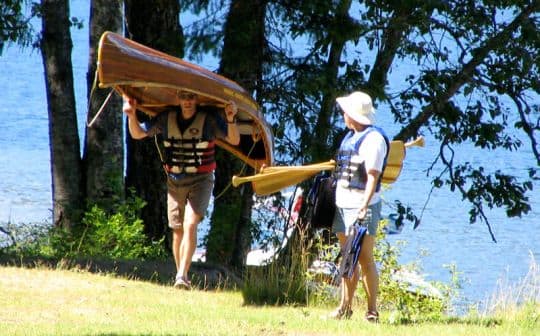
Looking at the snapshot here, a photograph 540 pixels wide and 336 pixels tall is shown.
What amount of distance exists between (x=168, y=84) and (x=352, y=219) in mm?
2325

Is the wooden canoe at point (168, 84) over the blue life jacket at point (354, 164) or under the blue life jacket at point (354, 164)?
over

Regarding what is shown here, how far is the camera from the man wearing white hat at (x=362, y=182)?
8.35 m

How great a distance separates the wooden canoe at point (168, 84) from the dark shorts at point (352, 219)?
6.63 feet

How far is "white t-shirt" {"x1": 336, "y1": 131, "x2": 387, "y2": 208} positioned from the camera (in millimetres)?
8328

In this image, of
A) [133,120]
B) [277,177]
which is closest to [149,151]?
[133,120]

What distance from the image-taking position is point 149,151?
15094 millimetres

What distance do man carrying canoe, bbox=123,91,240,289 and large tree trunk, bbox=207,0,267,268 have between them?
→ 11.7ft

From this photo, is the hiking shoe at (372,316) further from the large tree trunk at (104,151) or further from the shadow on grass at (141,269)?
the large tree trunk at (104,151)

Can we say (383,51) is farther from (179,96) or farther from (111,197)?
(179,96)

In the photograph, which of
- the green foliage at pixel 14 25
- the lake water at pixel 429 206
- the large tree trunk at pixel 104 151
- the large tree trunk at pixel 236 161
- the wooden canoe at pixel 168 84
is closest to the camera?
the wooden canoe at pixel 168 84

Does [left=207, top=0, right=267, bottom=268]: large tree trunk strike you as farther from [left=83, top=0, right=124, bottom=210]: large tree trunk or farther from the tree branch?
the tree branch

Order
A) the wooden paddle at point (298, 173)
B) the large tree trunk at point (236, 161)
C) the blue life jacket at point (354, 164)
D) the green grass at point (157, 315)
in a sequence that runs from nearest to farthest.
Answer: the green grass at point (157, 315), the blue life jacket at point (354, 164), the wooden paddle at point (298, 173), the large tree trunk at point (236, 161)

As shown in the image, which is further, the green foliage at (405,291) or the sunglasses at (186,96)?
the sunglasses at (186,96)

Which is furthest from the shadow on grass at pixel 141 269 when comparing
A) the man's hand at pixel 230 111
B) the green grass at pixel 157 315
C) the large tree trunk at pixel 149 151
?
the large tree trunk at pixel 149 151
